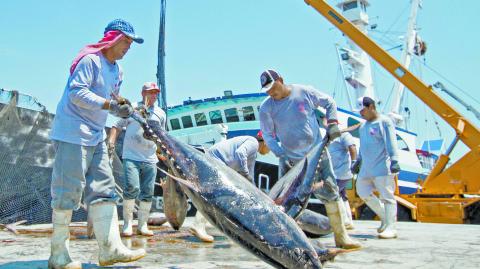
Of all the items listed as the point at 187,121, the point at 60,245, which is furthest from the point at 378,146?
the point at 187,121

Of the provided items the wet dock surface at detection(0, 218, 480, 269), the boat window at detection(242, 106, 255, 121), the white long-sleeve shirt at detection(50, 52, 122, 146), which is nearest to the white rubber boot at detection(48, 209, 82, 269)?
the wet dock surface at detection(0, 218, 480, 269)

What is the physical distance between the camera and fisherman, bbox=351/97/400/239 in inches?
204

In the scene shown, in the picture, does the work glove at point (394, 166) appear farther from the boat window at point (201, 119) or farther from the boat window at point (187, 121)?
the boat window at point (187, 121)

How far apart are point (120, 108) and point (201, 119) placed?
12911mm

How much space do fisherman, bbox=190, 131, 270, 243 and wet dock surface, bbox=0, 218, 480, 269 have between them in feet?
0.43

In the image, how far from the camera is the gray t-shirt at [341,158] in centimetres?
696

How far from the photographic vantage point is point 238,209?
7.14 ft

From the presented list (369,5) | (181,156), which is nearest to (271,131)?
(181,156)

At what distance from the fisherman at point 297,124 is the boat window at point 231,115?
10636 mm

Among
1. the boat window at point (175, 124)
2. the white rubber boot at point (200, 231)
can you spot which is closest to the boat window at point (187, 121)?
the boat window at point (175, 124)

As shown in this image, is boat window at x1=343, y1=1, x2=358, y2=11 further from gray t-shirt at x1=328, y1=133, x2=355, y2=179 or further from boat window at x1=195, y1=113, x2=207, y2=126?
gray t-shirt at x1=328, y1=133, x2=355, y2=179

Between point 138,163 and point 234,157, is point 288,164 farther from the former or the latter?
point 138,163

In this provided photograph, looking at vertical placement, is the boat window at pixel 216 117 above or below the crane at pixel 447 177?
above

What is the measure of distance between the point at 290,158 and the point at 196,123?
38.7 feet
